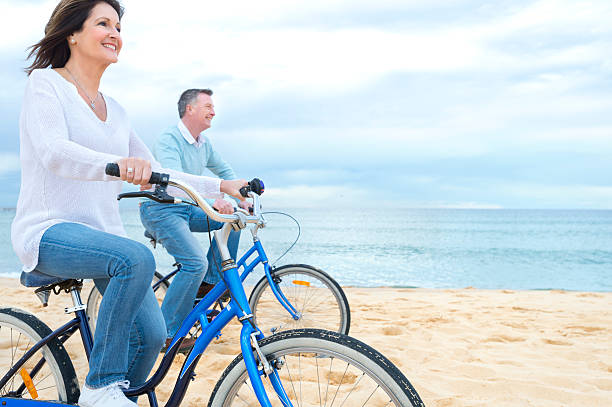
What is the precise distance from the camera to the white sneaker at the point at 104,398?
1.69 metres

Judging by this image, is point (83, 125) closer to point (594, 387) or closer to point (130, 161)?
point (130, 161)

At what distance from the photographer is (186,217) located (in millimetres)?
3635

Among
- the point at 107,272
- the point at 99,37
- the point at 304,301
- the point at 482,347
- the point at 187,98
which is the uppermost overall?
the point at 187,98

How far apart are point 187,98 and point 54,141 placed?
8.87 feet

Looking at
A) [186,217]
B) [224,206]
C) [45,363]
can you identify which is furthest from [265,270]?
[45,363]

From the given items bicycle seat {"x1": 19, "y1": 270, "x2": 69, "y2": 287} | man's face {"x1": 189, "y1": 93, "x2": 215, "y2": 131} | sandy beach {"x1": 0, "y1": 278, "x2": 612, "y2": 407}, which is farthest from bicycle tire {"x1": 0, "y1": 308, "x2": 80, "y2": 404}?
man's face {"x1": 189, "y1": 93, "x2": 215, "y2": 131}

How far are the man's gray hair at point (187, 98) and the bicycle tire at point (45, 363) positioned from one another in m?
2.42

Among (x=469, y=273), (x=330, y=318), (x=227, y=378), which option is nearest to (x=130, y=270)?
(x=227, y=378)

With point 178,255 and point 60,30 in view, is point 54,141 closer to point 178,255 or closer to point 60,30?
point 60,30

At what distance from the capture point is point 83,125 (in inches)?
71.4

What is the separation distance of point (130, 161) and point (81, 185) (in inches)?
16.9

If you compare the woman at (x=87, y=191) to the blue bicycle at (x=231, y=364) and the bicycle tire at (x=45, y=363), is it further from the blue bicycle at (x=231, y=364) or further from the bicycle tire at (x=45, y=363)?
the bicycle tire at (x=45, y=363)

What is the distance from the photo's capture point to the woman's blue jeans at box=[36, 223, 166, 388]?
1651 mm

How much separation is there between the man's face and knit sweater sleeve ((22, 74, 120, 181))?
2391 millimetres
